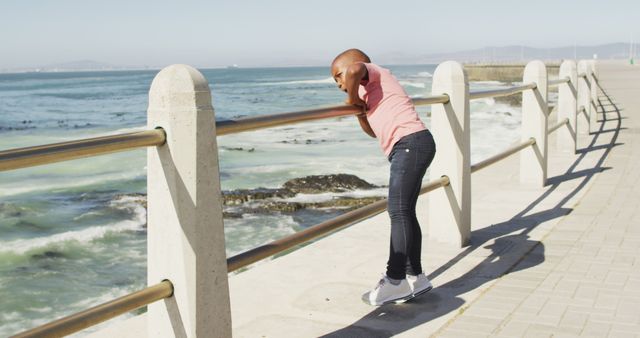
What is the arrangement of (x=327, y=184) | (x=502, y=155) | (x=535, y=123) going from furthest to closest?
(x=327, y=184), (x=535, y=123), (x=502, y=155)

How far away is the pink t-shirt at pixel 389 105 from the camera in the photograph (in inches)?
161

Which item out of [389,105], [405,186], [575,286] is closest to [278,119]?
[389,105]

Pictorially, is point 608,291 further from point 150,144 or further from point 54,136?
point 54,136

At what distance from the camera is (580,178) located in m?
9.12

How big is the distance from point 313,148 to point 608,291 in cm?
1713

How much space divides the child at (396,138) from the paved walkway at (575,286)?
19.3 inches

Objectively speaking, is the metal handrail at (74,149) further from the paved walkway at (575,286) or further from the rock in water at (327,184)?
the rock in water at (327,184)

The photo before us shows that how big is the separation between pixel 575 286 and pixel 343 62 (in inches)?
77.0

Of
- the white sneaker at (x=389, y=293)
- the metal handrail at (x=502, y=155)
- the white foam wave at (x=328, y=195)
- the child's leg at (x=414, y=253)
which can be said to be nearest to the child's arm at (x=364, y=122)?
the child's leg at (x=414, y=253)

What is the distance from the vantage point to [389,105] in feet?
13.4

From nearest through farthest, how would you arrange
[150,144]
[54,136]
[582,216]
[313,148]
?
[150,144]
[582,216]
[313,148]
[54,136]

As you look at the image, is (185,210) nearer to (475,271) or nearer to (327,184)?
(475,271)

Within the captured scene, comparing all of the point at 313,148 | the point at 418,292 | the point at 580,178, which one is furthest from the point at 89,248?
the point at 313,148

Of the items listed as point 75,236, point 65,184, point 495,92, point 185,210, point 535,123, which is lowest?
point 65,184
